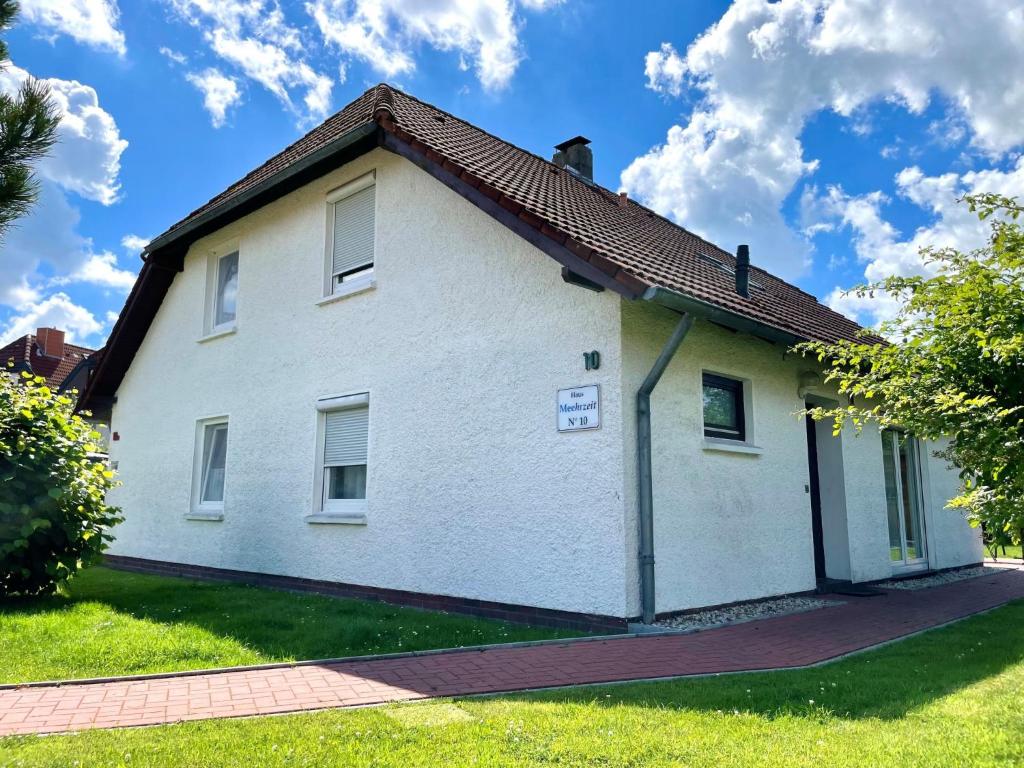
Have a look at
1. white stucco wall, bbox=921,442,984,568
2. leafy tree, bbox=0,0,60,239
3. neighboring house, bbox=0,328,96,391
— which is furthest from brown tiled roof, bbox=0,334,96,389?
white stucco wall, bbox=921,442,984,568

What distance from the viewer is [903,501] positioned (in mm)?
11789

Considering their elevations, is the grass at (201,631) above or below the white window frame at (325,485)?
below

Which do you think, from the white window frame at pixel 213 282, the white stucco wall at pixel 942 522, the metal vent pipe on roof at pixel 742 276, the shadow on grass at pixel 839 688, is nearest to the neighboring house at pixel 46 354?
the white window frame at pixel 213 282

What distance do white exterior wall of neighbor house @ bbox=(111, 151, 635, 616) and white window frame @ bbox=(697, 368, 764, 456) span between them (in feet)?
4.87

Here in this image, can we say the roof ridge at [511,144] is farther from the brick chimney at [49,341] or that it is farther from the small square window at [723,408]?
the brick chimney at [49,341]

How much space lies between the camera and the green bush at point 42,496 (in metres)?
8.06

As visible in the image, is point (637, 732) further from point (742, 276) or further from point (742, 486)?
point (742, 276)

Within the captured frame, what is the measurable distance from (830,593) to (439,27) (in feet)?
28.6

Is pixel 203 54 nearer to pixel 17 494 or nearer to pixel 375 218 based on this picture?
pixel 375 218

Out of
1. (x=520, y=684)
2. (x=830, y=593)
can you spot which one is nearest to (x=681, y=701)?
(x=520, y=684)

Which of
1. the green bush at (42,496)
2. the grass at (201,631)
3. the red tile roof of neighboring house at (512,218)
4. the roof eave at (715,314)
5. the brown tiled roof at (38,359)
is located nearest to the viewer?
the grass at (201,631)

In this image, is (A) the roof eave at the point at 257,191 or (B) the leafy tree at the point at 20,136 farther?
(A) the roof eave at the point at 257,191

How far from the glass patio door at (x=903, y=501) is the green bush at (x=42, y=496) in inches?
423

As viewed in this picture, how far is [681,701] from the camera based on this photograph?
438 cm
